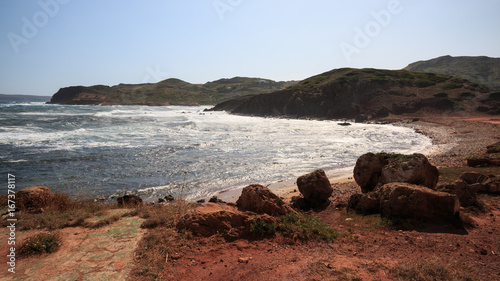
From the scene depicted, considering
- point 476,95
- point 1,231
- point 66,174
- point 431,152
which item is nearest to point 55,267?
point 1,231

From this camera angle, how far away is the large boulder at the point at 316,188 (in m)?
8.77

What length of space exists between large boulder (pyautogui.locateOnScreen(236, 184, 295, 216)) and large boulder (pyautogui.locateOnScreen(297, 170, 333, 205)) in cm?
235

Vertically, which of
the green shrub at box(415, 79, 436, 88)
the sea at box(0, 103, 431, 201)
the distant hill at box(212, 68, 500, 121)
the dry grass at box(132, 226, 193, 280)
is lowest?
the sea at box(0, 103, 431, 201)

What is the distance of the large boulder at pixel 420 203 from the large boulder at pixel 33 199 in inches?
341

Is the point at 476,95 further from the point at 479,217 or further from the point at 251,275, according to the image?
the point at 251,275

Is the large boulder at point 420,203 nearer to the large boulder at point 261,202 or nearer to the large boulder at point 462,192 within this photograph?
the large boulder at point 462,192

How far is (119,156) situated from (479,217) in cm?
1777

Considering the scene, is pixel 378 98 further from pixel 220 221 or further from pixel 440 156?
pixel 220 221

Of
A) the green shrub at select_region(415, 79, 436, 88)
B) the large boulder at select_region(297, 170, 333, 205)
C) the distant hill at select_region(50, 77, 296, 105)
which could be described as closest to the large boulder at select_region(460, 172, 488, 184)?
the large boulder at select_region(297, 170, 333, 205)

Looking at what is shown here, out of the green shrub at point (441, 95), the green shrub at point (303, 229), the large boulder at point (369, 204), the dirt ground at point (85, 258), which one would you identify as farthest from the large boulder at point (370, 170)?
the green shrub at point (441, 95)

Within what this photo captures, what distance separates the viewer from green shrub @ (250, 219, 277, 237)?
571 cm

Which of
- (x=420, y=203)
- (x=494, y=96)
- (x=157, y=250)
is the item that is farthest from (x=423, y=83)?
(x=157, y=250)

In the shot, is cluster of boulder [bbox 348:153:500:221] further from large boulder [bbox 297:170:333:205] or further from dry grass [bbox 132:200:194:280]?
dry grass [bbox 132:200:194:280]

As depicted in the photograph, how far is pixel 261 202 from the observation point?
633 cm
